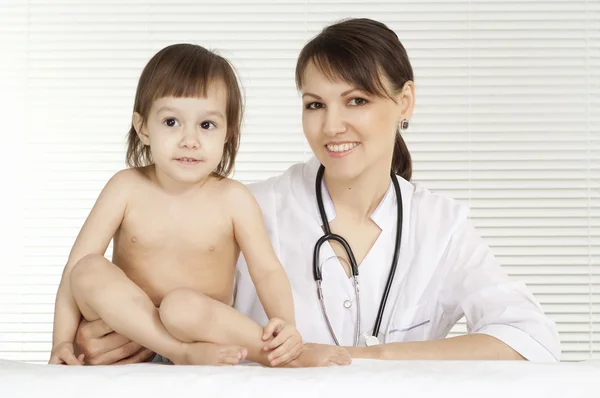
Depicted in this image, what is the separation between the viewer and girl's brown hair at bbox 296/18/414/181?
5.65 ft

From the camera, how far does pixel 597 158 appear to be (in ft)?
11.2

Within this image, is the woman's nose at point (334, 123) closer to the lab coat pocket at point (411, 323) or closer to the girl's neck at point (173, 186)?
the girl's neck at point (173, 186)

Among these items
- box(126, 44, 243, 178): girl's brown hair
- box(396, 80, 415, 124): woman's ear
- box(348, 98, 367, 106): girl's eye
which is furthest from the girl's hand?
box(396, 80, 415, 124): woman's ear

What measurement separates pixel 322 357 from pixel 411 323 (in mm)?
508

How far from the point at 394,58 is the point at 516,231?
1869 millimetres

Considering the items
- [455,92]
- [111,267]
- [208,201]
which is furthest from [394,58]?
[455,92]

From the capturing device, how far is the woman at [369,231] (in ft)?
5.66

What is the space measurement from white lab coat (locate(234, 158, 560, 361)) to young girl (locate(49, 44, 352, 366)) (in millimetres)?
204

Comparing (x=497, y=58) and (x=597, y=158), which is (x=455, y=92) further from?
(x=597, y=158)

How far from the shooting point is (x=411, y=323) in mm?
1766

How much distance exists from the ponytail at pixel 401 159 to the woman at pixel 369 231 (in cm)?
16

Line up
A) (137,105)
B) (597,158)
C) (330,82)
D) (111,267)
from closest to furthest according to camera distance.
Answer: (111,267) → (137,105) → (330,82) → (597,158)

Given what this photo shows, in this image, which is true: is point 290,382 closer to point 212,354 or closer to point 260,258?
point 212,354

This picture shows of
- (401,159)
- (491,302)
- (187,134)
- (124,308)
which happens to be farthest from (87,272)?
(401,159)
